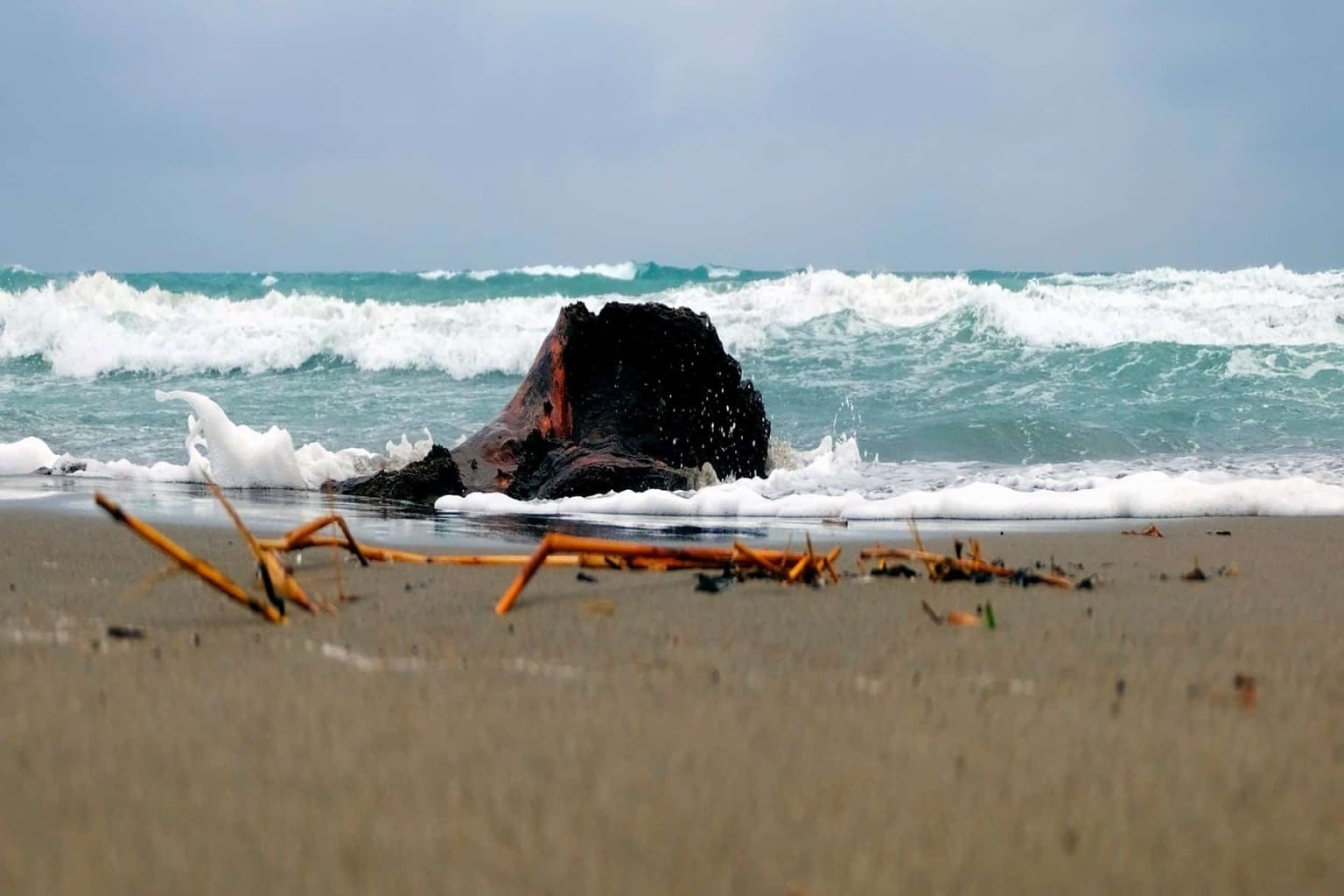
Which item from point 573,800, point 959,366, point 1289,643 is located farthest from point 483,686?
point 959,366

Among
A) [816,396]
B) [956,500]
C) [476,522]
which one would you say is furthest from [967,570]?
[816,396]

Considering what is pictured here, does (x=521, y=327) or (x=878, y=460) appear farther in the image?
(x=521, y=327)

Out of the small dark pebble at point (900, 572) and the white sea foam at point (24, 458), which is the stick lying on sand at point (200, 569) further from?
the white sea foam at point (24, 458)

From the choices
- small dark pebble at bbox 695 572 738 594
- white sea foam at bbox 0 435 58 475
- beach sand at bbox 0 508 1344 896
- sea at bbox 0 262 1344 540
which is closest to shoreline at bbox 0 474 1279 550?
sea at bbox 0 262 1344 540

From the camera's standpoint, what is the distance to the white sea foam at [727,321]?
16438 mm

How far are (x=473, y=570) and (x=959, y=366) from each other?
12.3 m

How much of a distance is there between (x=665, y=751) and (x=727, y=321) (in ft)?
55.5

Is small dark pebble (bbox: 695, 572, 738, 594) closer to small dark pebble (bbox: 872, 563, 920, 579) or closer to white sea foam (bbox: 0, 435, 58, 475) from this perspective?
small dark pebble (bbox: 872, 563, 920, 579)

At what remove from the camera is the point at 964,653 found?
1.59m

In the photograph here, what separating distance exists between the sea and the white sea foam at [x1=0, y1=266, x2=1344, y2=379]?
0.06 metres

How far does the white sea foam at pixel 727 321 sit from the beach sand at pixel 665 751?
43.5 ft

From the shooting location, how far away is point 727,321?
58.5 ft

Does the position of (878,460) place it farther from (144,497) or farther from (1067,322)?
(1067,322)

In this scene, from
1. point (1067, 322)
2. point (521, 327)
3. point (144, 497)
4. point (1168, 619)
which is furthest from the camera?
point (521, 327)
